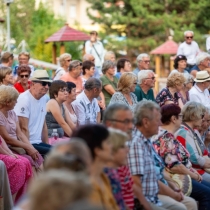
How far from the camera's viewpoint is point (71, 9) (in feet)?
274

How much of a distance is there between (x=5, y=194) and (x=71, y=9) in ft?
250

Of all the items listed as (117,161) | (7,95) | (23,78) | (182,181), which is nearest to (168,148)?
(182,181)

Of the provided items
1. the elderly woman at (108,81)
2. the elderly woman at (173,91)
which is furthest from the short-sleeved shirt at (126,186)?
the elderly woman at (108,81)

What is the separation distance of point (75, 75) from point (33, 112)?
3.13m

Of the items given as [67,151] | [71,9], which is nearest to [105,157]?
[67,151]

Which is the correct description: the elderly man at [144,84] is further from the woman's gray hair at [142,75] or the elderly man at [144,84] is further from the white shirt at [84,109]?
the white shirt at [84,109]

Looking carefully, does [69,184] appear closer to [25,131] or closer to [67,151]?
[67,151]

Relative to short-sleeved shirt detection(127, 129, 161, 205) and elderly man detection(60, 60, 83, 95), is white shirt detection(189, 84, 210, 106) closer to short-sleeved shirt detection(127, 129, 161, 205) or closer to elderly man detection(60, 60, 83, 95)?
elderly man detection(60, 60, 83, 95)

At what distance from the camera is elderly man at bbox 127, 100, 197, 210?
22.0ft

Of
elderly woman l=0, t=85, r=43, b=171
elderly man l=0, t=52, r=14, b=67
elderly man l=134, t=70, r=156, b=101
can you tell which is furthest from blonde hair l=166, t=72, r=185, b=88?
elderly woman l=0, t=85, r=43, b=171

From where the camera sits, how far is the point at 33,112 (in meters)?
9.48

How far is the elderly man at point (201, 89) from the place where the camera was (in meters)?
12.4

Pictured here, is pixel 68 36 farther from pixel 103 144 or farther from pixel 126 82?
pixel 103 144

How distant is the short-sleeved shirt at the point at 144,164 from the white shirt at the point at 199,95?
5.53 metres
